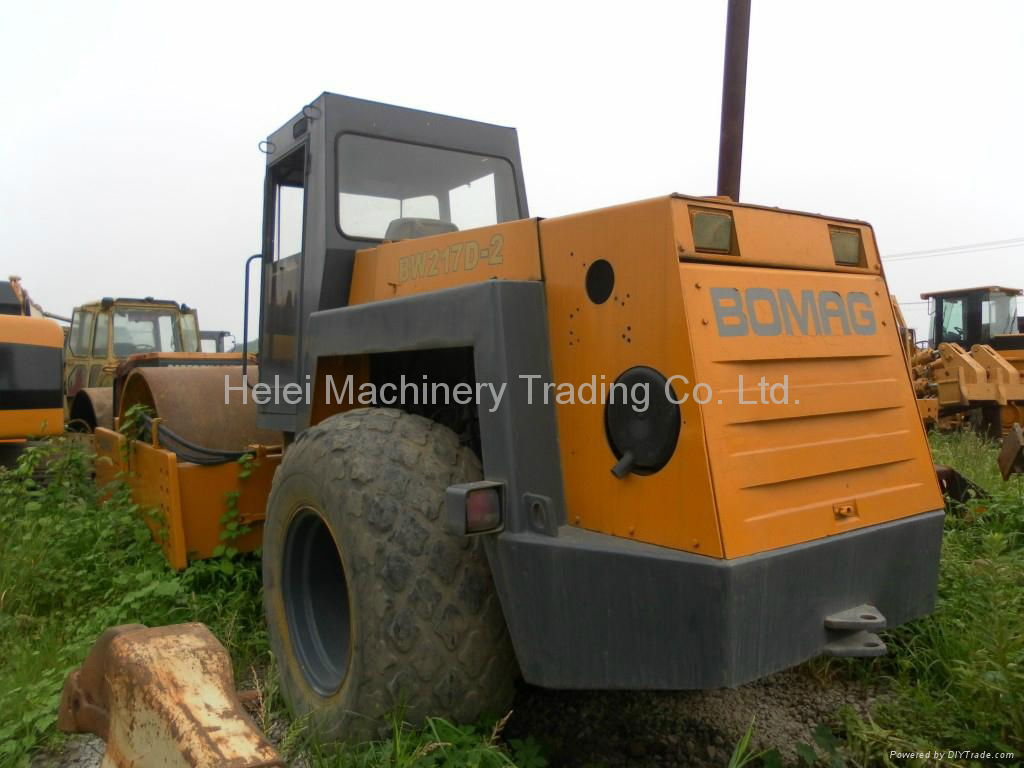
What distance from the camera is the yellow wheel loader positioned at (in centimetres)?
201

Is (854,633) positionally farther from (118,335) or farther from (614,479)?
(118,335)

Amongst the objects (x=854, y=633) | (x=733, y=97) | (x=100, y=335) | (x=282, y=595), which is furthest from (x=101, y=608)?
(x=100, y=335)

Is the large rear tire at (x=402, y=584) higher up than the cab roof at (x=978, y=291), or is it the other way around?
the cab roof at (x=978, y=291)

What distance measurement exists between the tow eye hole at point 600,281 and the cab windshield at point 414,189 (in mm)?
1467

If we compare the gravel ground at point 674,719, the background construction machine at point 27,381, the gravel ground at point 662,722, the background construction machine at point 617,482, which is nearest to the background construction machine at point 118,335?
the background construction machine at point 27,381

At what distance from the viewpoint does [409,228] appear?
3574 mm

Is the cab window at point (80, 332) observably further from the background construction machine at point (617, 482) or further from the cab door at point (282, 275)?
the background construction machine at point (617, 482)

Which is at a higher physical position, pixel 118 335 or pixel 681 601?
pixel 118 335

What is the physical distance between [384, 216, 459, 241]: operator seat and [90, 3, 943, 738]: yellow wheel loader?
1.90ft

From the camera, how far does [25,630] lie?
148 inches

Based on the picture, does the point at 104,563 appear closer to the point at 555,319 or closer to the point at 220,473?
the point at 220,473

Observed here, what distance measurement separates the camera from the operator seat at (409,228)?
11.6 ft

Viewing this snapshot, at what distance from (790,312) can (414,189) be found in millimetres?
1968

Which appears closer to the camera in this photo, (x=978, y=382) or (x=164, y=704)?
(x=164, y=704)
